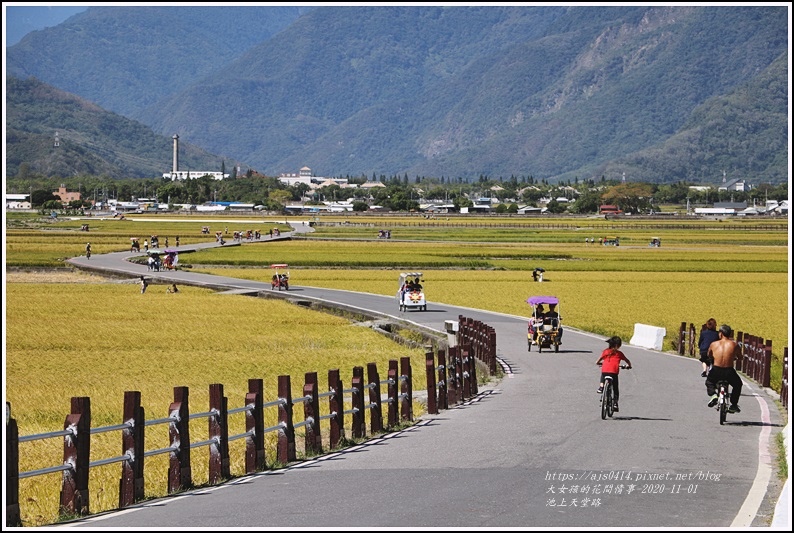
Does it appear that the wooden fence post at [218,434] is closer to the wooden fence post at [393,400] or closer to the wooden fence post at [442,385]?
the wooden fence post at [393,400]

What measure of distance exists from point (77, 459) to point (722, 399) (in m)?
13.3

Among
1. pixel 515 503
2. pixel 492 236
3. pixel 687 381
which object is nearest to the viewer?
pixel 515 503

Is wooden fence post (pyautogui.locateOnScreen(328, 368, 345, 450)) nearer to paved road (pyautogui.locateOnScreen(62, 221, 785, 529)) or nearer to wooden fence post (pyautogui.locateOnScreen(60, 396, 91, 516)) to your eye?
paved road (pyautogui.locateOnScreen(62, 221, 785, 529))

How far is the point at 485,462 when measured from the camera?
19.4m

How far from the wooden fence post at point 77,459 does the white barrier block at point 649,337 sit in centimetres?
3065

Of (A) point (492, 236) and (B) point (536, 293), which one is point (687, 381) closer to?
(B) point (536, 293)

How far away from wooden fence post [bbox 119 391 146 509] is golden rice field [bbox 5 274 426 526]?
44 cm

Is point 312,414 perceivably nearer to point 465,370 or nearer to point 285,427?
point 285,427

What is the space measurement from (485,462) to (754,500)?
427 centimetres

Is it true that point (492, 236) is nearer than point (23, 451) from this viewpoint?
No

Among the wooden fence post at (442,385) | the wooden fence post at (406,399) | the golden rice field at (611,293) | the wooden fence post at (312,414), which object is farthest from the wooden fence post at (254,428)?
the golden rice field at (611,293)

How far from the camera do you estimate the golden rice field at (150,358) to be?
70.5ft

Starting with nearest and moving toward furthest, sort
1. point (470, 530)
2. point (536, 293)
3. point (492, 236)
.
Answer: point (470, 530), point (536, 293), point (492, 236)

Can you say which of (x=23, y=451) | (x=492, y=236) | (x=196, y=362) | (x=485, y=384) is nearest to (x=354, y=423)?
(x=23, y=451)
